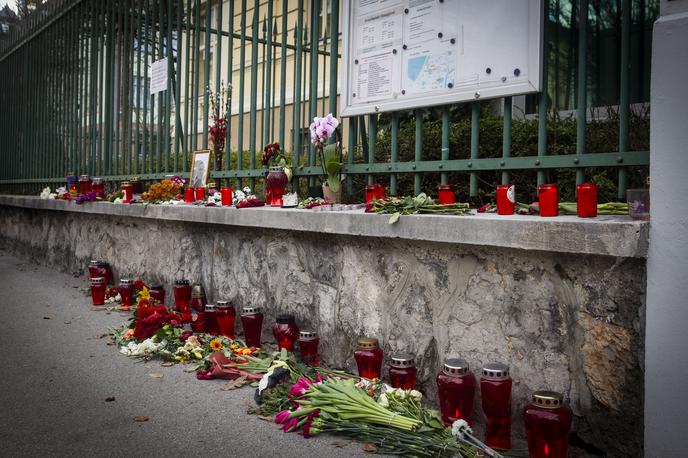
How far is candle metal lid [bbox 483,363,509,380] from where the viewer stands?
2668 mm

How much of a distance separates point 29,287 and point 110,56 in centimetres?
325

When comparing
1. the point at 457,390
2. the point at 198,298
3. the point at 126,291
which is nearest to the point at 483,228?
the point at 457,390

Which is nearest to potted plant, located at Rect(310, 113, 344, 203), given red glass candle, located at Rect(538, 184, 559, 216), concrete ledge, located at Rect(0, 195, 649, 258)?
concrete ledge, located at Rect(0, 195, 649, 258)

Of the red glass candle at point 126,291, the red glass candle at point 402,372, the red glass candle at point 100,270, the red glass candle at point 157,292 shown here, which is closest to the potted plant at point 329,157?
the red glass candle at point 402,372

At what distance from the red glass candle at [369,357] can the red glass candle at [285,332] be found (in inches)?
29.9

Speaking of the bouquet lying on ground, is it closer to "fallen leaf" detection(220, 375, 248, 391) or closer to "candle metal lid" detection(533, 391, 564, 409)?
"candle metal lid" detection(533, 391, 564, 409)

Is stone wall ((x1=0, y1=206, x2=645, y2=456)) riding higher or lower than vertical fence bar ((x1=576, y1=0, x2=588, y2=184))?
lower

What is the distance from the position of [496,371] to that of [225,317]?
8.25 ft

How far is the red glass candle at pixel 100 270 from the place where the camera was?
7.00 metres

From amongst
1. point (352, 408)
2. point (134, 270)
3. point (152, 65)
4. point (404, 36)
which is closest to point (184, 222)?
point (134, 270)

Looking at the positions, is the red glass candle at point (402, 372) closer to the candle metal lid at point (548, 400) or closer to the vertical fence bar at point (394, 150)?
the candle metal lid at point (548, 400)

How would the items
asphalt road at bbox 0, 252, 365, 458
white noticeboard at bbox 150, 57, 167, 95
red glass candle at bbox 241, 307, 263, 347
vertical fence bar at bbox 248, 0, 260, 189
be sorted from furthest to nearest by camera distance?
white noticeboard at bbox 150, 57, 167, 95
vertical fence bar at bbox 248, 0, 260, 189
red glass candle at bbox 241, 307, 263, 347
asphalt road at bbox 0, 252, 365, 458

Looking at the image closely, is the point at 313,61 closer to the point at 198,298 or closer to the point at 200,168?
the point at 200,168

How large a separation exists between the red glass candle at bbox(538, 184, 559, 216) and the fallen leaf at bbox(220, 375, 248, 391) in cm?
207
